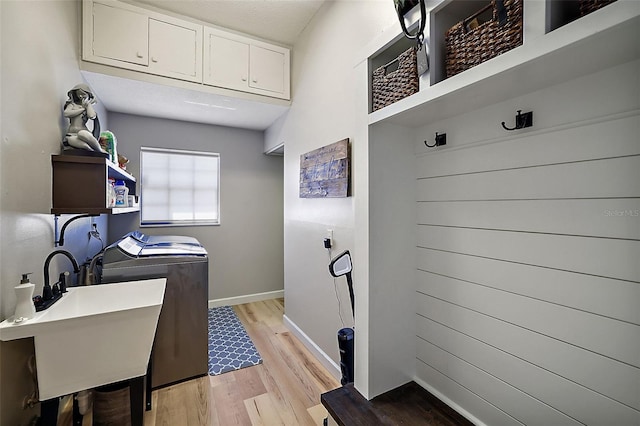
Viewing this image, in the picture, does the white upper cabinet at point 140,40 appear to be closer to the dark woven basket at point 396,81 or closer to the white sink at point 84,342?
the white sink at point 84,342

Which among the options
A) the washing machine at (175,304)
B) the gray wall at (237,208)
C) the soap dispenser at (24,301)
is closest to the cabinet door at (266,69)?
the gray wall at (237,208)

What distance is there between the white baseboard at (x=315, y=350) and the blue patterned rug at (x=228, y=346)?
1.50ft

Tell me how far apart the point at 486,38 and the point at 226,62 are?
2587 millimetres

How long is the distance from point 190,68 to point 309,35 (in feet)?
3.94

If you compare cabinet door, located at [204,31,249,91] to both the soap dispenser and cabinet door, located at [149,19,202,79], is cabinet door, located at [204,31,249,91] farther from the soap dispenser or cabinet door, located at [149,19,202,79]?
the soap dispenser

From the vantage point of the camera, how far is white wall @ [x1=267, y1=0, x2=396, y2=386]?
6.73 feet

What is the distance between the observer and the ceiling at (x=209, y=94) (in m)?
2.46

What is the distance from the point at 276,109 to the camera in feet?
10.5

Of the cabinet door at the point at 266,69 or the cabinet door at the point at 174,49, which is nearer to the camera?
the cabinet door at the point at 174,49

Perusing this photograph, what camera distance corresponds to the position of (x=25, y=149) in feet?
4.66

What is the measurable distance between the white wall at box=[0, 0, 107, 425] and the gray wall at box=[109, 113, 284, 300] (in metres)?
1.69

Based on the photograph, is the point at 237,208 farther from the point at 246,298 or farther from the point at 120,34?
the point at 120,34

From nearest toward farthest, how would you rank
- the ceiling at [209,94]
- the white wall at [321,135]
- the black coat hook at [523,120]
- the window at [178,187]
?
the black coat hook at [523,120]
the white wall at [321,135]
the ceiling at [209,94]
the window at [178,187]

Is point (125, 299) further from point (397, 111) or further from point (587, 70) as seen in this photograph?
point (587, 70)
